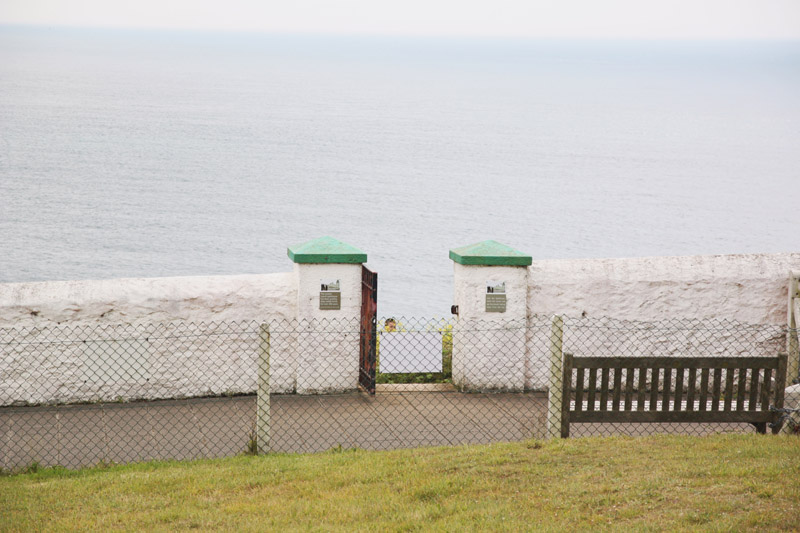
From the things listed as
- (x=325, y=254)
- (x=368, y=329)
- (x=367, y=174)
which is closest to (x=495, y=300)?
(x=368, y=329)

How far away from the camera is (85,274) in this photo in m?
56.5

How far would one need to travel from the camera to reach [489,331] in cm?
1063

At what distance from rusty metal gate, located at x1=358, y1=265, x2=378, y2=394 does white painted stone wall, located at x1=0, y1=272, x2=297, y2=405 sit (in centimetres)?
77

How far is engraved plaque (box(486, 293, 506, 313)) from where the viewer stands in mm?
10562

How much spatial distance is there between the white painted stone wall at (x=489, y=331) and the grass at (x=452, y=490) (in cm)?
286

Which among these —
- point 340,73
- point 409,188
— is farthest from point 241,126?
point 340,73

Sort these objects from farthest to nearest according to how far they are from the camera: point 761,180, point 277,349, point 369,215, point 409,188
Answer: point 761,180, point 409,188, point 369,215, point 277,349

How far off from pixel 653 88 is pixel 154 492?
190 metres

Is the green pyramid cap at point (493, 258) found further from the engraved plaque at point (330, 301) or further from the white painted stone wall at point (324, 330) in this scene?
the engraved plaque at point (330, 301)

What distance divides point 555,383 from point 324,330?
3190 mm

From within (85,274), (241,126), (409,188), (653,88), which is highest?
(653,88)

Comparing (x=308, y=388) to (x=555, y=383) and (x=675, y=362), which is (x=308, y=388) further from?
(x=675, y=362)

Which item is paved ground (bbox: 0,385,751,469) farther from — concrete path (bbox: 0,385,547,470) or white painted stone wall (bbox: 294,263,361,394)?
white painted stone wall (bbox: 294,263,361,394)

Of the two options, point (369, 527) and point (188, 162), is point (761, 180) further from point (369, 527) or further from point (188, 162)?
point (369, 527)
